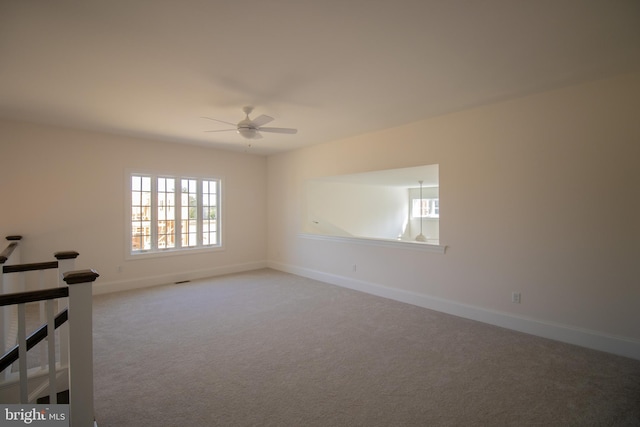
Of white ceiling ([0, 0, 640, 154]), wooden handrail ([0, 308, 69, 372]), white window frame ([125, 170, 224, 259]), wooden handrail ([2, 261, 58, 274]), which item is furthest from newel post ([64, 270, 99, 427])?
white window frame ([125, 170, 224, 259])

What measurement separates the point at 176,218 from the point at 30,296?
15.0 feet

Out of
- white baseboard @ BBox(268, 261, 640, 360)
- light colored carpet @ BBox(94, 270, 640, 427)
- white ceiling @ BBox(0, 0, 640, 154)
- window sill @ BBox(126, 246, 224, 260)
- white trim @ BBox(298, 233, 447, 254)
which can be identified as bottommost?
light colored carpet @ BBox(94, 270, 640, 427)

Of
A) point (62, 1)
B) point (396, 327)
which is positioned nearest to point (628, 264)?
point (396, 327)

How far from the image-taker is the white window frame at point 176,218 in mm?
5305

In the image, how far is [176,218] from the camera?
5.92 metres

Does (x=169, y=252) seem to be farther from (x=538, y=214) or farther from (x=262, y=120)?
(x=538, y=214)

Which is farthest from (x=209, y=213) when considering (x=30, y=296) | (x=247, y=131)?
(x=30, y=296)

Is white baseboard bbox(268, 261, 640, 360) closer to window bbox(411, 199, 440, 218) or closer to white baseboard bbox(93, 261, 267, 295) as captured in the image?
white baseboard bbox(93, 261, 267, 295)

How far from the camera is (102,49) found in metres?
2.40

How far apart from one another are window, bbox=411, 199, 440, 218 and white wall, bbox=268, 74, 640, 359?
18.2 ft

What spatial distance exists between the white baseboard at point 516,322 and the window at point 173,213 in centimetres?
311

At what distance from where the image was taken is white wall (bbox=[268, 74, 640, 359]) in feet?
9.53

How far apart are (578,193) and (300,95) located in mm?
3048

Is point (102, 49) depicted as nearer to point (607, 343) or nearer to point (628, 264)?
point (628, 264)
